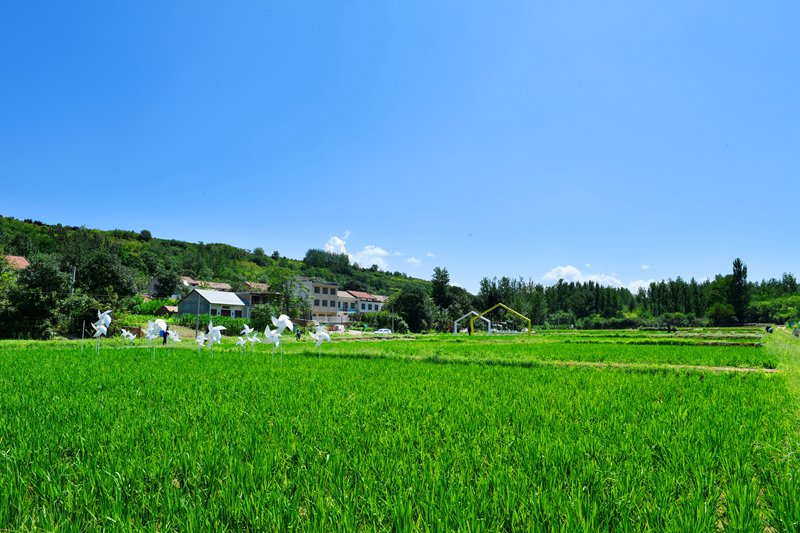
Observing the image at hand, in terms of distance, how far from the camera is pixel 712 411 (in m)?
6.82

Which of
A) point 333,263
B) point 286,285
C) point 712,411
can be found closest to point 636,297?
point 333,263

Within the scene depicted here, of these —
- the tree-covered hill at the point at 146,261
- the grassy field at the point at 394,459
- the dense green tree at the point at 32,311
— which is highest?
the tree-covered hill at the point at 146,261

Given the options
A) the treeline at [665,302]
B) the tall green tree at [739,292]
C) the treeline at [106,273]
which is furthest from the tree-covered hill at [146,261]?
the tall green tree at [739,292]

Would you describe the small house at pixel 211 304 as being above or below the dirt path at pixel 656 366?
above

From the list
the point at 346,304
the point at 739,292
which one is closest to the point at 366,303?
the point at 346,304

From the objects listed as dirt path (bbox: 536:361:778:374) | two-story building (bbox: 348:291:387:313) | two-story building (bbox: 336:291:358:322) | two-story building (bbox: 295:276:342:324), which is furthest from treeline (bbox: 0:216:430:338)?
dirt path (bbox: 536:361:778:374)

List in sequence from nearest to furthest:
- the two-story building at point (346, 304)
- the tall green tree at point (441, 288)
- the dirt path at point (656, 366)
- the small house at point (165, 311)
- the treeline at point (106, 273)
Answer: the dirt path at point (656, 366) → the treeline at point (106, 273) → the small house at point (165, 311) → the tall green tree at point (441, 288) → the two-story building at point (346, 304)

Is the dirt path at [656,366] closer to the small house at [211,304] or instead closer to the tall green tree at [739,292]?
the small house at [211,304]

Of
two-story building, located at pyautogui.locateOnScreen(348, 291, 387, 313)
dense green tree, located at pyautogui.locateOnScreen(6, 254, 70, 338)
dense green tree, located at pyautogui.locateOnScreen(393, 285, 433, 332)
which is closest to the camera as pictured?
dense green tree, located at pyautogui.locateOnScreen(6, 254, 70, 338)

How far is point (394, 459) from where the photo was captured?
159 inches

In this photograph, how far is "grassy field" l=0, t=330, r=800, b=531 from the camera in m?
3.02

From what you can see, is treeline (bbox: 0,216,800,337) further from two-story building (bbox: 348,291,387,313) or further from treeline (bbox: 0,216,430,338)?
two-story building (bbox: 348,291,387,313)

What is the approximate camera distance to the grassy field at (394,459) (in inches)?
119

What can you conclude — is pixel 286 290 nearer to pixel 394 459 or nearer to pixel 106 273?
pixel 106 273
